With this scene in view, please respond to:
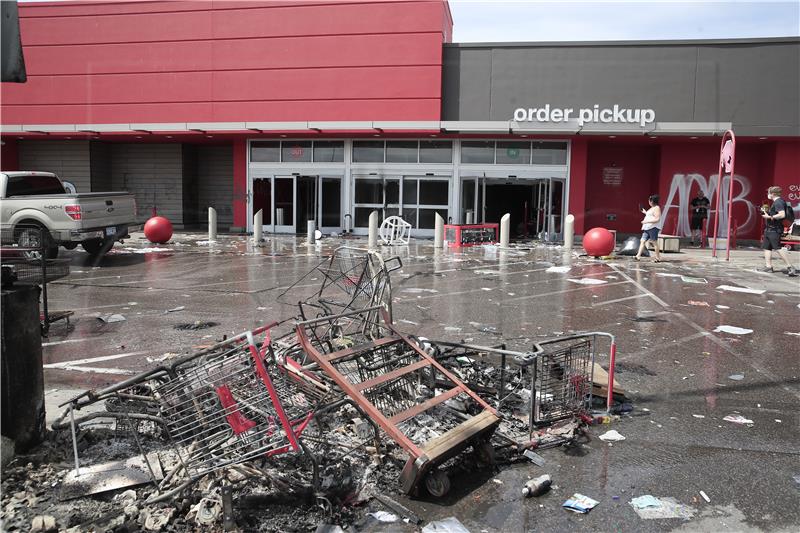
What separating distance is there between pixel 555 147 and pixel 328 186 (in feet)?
28.8

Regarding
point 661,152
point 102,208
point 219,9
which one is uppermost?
point 219,9

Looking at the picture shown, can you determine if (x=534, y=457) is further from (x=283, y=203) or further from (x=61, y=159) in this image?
(x=61, y=159)

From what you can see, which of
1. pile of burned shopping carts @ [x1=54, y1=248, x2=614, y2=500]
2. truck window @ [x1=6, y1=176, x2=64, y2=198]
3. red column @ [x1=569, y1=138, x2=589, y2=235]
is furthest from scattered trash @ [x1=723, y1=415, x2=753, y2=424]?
red column @ [x1=569, y1=138, x2=589, y2=235]

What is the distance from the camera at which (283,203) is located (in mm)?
24859

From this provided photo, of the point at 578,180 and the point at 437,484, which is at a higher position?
the point at 578,180

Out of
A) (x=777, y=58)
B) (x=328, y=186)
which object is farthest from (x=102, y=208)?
(x=777, y=58)

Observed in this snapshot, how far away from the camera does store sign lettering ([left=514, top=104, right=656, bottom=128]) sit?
20.8 meters

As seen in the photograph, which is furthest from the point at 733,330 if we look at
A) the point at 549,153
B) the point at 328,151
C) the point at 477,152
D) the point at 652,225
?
the point at 328,151

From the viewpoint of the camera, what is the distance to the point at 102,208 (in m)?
14.2

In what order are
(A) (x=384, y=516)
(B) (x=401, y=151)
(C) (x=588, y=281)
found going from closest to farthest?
1. (A) (x=384, y=516)
2. (C) (x=588, y=281)
3. (B) (x=401, y=151)

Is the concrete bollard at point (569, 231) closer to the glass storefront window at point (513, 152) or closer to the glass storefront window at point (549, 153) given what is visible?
the glass storefront window at point (549, 153)

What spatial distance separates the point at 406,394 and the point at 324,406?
814 mm

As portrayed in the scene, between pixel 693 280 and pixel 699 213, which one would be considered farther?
pixel 699 213

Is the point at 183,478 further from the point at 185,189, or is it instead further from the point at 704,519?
the point at 185,189
